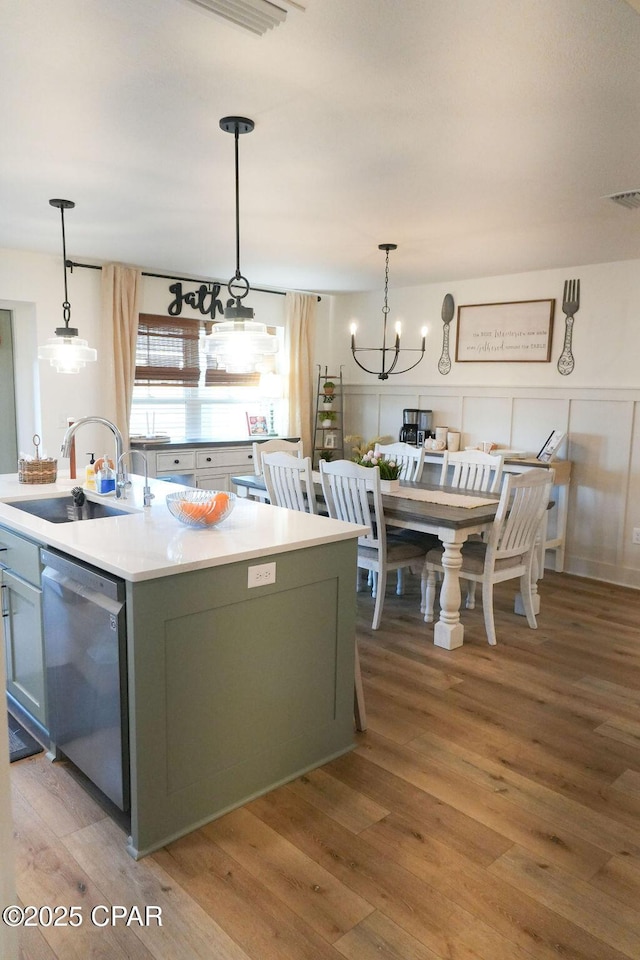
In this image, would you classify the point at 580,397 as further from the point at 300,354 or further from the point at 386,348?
the point at 300,354

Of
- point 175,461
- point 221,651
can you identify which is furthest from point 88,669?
point 175,461

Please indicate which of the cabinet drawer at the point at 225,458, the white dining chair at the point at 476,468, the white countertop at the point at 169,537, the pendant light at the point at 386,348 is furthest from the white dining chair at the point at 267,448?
the white countertop at the point at 169,537

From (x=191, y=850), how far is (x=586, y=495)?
4049 millimetres

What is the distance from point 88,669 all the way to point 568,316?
4.39 metres

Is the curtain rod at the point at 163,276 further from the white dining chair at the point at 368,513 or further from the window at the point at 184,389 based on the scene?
the white dining chair at the point at 368,513

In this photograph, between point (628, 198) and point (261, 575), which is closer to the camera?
point (261, 575)

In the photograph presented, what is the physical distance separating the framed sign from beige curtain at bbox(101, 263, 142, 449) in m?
2.81

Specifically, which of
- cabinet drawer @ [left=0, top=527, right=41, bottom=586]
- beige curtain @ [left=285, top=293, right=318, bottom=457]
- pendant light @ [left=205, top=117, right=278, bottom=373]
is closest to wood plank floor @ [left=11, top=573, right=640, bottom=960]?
cabinet drawer @ [left=0, top=527, right=41, bottom=586]

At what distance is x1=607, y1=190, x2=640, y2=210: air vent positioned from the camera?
311cm

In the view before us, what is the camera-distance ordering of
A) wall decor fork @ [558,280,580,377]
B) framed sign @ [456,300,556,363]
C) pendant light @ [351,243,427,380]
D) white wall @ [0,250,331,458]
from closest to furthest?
1. pendant light @ [351,243,427,380]
2. white wall @ [0,250,331,458]
3. wall decor fork @ [558,280,580,377]
4. framed sign @ [456,300,556,363]

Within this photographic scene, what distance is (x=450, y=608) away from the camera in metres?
3.62

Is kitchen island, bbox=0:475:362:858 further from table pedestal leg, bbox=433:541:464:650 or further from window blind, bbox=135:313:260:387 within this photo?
window blind, bbox=135:313:260:387

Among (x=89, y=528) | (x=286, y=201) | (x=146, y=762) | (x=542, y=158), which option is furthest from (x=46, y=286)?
(x=146, y=762)

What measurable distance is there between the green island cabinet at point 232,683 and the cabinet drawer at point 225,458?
3420mm
